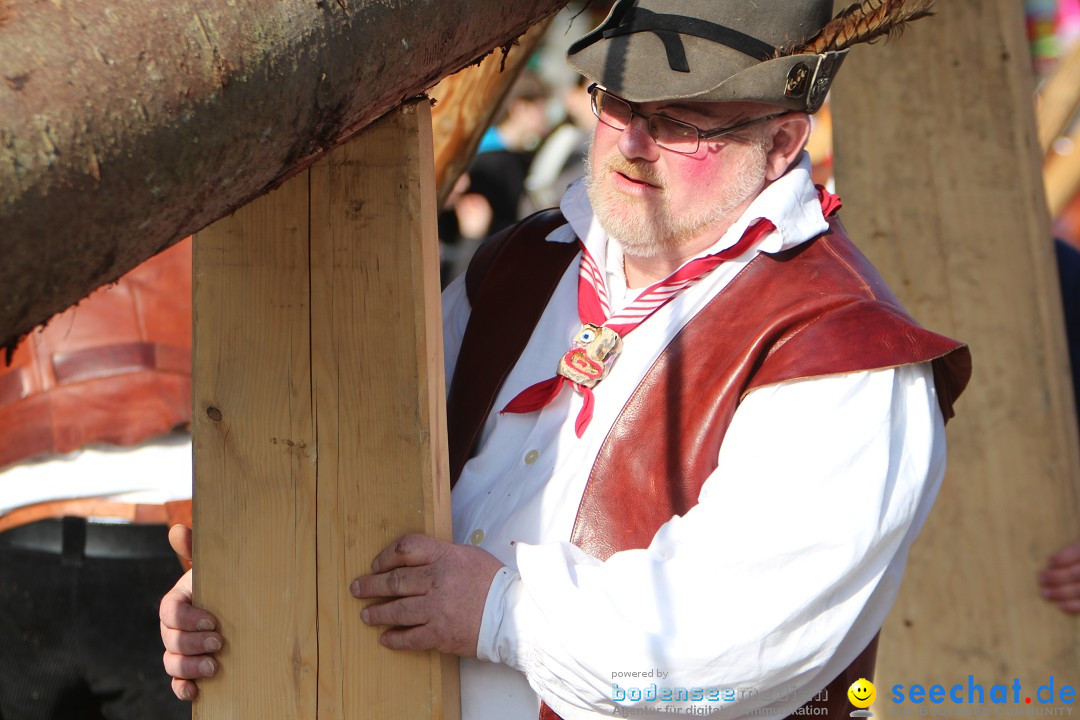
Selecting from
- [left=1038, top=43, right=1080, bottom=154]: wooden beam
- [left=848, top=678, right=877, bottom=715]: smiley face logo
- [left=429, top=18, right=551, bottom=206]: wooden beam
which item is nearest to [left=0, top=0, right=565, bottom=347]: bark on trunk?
[left=848, top=678, right=877, bottom=715]: smiley face logo

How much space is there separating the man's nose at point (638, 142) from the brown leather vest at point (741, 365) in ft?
0.97

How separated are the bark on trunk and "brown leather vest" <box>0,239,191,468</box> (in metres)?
1.79

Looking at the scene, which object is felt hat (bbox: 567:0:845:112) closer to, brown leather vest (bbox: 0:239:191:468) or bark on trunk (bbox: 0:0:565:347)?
bark on trunk (bbox: 0:0:565:347)

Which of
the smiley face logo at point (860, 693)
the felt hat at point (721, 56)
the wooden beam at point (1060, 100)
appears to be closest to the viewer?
the smiley face logo at point (860, 693)

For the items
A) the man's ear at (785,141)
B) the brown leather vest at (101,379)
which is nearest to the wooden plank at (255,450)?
the man's ear at (785,141)

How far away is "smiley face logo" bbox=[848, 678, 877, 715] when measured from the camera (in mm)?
1815

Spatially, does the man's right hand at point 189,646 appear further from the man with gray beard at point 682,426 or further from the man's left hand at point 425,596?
the man's left hand at point 425,596

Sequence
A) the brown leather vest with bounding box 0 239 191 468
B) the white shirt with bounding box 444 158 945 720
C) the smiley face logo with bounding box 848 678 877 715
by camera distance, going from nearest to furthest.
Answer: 1. the white shirt with bounding box 444 158 945 720
2. the smiley face logo with bounding box 848 678 877 715
3. the brown leather vest with bounding box 0 239 191 468

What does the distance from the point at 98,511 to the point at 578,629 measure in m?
1.95

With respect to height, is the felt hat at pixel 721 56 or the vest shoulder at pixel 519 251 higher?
the felt hat at pixel 721 56

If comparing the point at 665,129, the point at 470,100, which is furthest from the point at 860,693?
the point at 470,100

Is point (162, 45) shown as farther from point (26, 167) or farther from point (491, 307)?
point (491, 307)

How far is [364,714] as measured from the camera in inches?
65.3

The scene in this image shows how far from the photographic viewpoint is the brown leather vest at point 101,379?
2.98m
